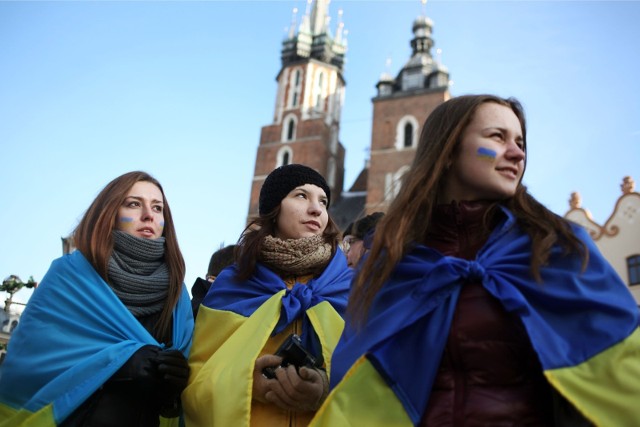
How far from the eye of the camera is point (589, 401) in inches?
64.1

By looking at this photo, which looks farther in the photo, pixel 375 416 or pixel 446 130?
pixel 446 130

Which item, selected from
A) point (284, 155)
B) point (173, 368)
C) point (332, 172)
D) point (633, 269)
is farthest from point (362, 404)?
point (332, 172)

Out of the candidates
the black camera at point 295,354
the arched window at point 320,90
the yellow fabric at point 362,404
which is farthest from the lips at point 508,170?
the arched window at point 320,90

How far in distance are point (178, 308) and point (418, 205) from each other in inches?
69.7

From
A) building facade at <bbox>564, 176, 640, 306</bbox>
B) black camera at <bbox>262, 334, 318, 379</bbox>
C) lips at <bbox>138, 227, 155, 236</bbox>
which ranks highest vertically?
building facade at <bbox>564, 176, 640, 306</bbox>

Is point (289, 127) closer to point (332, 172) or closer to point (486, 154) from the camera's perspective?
point (332, 172)

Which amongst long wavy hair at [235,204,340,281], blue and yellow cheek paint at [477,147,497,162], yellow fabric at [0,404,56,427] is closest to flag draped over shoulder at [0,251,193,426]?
yellow fabric at [0,404,56,427]

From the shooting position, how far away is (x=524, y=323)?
175 centimetres

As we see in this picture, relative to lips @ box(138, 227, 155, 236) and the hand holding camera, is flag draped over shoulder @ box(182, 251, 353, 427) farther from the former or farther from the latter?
lips @ box(138, 227, 155, 236)

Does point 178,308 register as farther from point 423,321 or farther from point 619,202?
point 619,202

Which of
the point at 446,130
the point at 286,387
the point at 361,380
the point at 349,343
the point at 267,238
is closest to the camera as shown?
the point at 361,380

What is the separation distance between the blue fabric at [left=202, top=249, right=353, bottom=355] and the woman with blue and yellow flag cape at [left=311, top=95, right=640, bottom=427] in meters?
0.82

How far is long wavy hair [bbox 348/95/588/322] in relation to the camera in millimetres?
1965

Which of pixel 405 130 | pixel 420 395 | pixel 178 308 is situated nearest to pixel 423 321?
pixel 420 395
